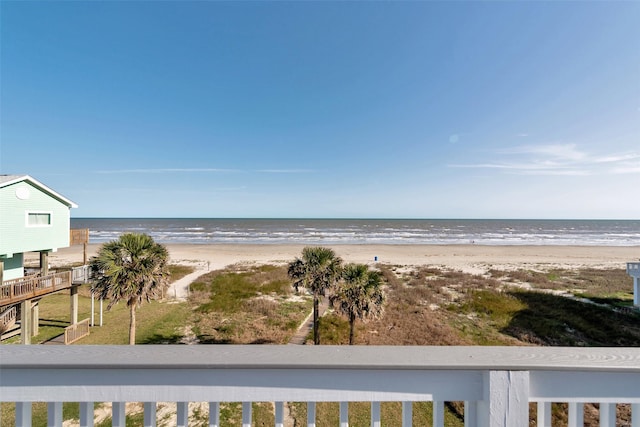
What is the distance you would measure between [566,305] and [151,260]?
20676 mm

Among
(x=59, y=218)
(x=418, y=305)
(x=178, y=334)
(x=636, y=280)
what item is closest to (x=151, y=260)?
(x=178, y=334)

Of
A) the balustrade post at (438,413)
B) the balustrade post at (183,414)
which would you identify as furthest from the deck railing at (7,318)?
the balustrade post at (438,413)

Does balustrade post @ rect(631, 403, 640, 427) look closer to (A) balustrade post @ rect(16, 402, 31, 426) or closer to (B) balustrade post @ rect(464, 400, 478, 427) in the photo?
(B) balustrade post @ rect(464, 400, 478, 427)

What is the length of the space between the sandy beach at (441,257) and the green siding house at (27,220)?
16.9 m

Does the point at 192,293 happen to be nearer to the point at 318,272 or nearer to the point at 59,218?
the point at 59,218

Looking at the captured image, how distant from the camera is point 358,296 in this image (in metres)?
9.38

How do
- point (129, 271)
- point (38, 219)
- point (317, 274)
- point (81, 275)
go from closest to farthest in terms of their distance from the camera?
point (129, 271) < point (38, 219) < point (317, 274) < point (81, 275)

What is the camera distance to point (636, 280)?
13.6 m

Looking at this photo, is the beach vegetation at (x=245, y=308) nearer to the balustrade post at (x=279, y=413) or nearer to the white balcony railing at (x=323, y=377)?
the balustrade post at (x=279, y=413)

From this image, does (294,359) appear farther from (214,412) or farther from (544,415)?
(544,415)

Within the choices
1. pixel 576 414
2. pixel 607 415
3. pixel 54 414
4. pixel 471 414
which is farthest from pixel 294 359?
pixel 607 415

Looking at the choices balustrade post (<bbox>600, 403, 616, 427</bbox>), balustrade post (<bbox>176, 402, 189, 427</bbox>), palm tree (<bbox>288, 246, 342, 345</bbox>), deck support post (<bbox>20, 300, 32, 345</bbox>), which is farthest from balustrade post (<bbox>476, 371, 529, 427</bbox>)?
deck support post (<bbox>20, 300, 32, 345</bbox>)

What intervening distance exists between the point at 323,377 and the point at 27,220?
13067mm

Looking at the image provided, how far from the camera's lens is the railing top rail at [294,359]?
1.18 metres
